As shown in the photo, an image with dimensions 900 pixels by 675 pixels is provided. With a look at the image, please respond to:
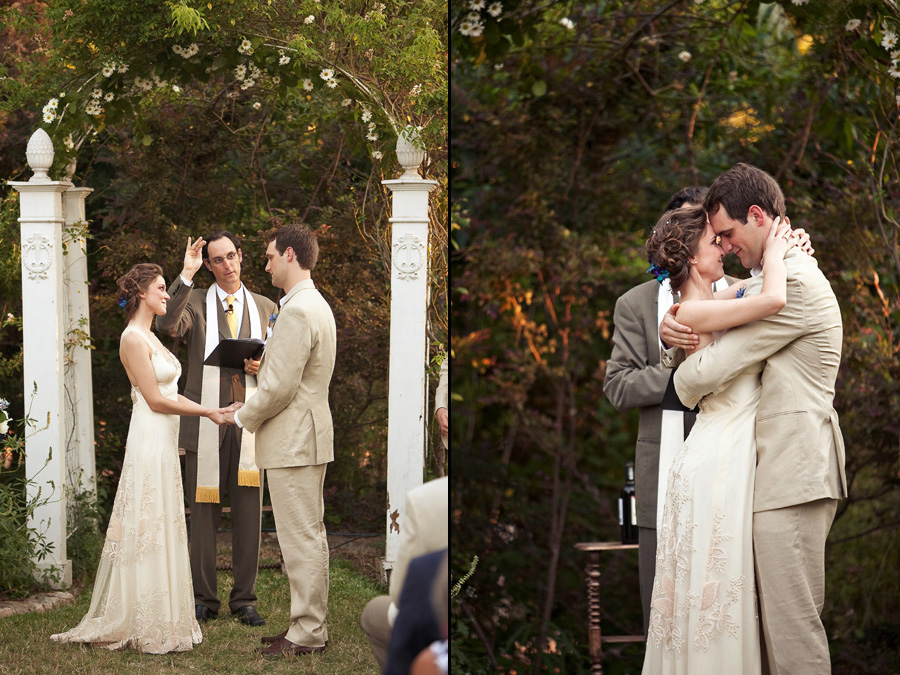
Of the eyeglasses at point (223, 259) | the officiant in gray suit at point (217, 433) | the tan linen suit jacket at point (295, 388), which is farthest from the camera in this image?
the eyeglasses at point (223, 259)

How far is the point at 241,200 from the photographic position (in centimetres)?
435

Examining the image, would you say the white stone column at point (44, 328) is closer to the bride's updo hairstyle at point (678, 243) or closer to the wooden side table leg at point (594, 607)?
the wooden side table leg at point (594, 607)

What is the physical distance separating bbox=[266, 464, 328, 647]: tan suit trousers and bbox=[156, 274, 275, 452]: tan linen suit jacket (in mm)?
438

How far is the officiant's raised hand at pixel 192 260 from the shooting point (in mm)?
3793

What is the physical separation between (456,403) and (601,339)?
0.95 meters

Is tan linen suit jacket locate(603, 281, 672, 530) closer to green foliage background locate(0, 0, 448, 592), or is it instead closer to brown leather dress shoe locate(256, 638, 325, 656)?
green foliage background locate(0, 0, 448, 592)

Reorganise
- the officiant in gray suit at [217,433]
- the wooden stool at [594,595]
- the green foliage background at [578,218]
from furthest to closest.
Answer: the green foliage background at [578,218], the wooden stool at [594,595], the officiant in gray suit at [217,433]

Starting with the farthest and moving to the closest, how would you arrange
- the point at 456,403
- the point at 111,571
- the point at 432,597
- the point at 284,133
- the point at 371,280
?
1. the point at 456,403
2. the point at 284,133
3. the point at 371,280
4. the point at 111,571
5. the point at 432,597

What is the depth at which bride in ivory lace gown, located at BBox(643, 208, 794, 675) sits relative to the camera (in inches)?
94.7

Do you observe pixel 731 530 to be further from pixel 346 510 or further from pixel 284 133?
pixel 284 133

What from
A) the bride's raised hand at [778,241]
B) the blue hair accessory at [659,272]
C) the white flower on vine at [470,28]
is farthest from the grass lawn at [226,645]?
the white flower on vine at [470,28]

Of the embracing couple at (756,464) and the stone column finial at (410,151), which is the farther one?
the stone column finial at (410,151)

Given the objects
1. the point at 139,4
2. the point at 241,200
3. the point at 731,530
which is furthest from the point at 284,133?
the point at 731,530

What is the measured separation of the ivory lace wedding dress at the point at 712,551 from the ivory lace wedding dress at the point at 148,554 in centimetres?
187
